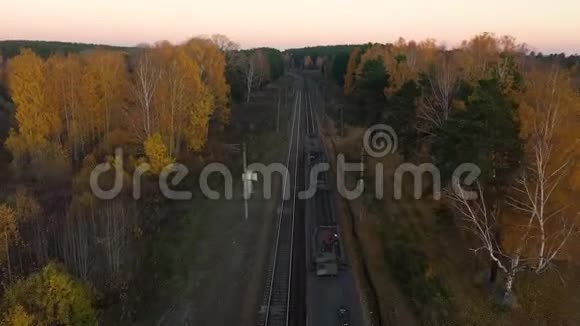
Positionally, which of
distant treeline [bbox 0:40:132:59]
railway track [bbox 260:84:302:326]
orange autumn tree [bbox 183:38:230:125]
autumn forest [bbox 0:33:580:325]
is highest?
distant treeline [bbox 0:40:132:59]

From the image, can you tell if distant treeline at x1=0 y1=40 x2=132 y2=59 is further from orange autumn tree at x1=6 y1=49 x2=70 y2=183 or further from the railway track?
the railway track

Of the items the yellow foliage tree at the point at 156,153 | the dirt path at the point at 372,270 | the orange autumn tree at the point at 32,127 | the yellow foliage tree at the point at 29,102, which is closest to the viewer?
the dirt path at the point at 372,270

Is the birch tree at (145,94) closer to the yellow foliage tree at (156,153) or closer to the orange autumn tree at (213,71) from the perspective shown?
the yellow foliage tree at (156,153)

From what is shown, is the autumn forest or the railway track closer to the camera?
the autumn forest

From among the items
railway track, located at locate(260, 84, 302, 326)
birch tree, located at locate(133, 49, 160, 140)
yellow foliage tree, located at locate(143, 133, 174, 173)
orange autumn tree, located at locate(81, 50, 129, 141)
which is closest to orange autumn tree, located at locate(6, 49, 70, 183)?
orange autumn tree, located at locate(81, 50, 129, 141)

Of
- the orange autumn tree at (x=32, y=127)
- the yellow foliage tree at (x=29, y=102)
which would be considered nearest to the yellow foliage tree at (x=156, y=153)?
the orange autumn tree at (x=32, y=127)

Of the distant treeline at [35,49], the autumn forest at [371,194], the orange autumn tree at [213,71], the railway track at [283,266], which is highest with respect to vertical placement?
the distant treeline at [35,49]

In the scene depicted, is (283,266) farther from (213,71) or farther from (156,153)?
(213,71)

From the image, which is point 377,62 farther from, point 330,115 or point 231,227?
point 231,227

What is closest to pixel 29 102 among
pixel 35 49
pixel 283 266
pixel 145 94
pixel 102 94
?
pixel 102 94

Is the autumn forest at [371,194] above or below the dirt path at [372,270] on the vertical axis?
above

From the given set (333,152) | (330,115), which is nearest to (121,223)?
(333,152)
